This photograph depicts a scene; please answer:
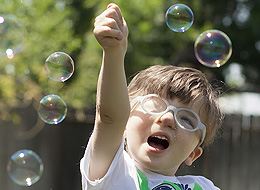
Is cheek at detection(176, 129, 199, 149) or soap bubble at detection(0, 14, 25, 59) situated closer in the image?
cheek at detection(176, 129, 199, 149)

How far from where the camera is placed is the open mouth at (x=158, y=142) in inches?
66.3

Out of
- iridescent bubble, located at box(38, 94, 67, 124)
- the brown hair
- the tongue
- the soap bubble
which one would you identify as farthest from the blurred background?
the tongue

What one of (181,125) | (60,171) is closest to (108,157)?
(181,125)

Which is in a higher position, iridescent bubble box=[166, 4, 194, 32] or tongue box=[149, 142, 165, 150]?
iridescent bubble box=[166, 4, 194, 32]

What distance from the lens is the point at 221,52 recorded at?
10.3 feet

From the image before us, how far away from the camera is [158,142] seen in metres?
1.71

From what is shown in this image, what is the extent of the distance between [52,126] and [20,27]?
12.0 ft

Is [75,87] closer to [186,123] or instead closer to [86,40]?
[86,40]

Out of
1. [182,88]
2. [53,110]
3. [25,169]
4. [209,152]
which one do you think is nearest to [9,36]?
[53,110]

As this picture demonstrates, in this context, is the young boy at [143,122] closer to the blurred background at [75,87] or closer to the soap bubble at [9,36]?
the soap bubble at [9,36]

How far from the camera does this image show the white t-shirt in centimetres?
153

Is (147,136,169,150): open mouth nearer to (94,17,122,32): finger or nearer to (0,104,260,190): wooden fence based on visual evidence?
(94,17,122,32): finger

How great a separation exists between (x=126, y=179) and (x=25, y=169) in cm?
137

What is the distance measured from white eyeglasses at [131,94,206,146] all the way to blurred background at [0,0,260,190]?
398 cm
